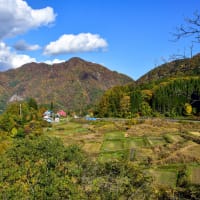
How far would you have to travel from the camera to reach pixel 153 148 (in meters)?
36.7

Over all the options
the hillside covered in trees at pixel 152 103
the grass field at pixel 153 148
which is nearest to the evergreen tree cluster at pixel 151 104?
the hillside covered in trees at pixel 152 103

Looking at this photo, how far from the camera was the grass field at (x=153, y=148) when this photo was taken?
26.7 m

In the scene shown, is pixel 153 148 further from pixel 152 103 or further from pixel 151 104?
pixel 151 104

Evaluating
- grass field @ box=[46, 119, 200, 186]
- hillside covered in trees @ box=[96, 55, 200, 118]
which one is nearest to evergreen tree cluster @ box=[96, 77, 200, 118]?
hillside covered in trees @ box=[96, 55, 200, 118]

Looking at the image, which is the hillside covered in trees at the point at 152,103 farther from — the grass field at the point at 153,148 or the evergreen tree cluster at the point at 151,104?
the grass field at the point at 153,148

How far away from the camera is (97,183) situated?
11.6m

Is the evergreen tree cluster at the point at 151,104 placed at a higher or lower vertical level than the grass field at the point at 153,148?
higher

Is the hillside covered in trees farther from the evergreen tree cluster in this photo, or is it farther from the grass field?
the grass field

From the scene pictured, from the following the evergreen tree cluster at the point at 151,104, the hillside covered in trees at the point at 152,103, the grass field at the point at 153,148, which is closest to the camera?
the grass field at the point at 153,148

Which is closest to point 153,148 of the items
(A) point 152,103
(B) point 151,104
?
(A) point 152,103

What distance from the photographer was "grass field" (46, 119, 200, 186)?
26.7 metres

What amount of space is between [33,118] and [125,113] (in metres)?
24.0

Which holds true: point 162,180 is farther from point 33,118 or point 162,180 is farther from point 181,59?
point 33,118

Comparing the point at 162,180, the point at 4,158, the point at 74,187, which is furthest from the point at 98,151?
the point at 74,187
